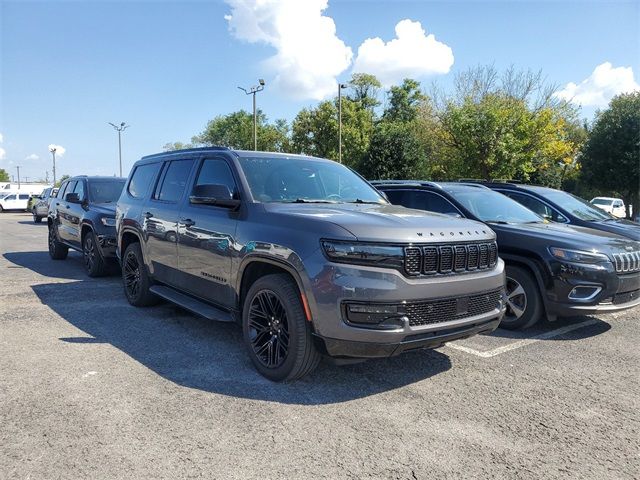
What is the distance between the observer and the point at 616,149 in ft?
92.9

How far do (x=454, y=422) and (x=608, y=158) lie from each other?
31.1 metres

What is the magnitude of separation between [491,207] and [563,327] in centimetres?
179

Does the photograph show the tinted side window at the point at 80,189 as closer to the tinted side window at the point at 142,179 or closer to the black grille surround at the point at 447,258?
the tinted side window at the point at 142,179

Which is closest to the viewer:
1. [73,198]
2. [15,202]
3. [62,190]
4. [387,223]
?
[387,223]

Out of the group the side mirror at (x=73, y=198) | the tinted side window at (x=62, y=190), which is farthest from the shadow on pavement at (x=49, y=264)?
the tinted side window at (x=62, y=190)

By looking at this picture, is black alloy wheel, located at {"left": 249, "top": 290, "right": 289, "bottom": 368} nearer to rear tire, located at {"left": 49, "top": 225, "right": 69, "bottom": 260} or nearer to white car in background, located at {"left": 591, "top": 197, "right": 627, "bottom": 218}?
rear tire, located at {"left": 49, "top": 225, "right": 69, "bottom": 260}

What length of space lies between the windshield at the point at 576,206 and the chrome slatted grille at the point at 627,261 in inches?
105

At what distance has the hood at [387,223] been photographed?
3449mm

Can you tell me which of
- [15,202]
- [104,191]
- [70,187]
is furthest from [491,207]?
[15,202]

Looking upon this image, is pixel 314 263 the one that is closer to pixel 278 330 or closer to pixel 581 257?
pixel 278 330

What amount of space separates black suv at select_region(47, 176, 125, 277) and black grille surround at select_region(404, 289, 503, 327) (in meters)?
6.25

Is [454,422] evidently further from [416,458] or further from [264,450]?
[264,450]

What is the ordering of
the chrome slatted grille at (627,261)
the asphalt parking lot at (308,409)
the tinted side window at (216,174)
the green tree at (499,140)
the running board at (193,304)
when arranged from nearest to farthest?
the asphalt parking lot at (308,409), the running board at (193,304), the tinted side window at (216,174), the chrome slatted grille at (627,261), the green tree at (499,140)

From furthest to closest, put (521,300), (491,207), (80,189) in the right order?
(80,189) < (491,207) < (521,300)
